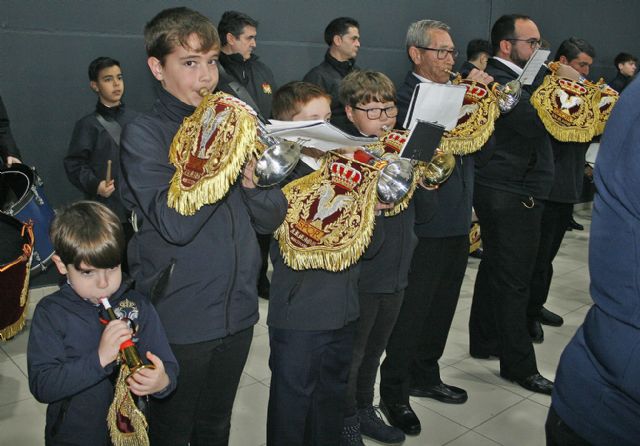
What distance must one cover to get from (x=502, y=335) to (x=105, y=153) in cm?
238

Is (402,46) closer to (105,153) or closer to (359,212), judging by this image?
(105,153)

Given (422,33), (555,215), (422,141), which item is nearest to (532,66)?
(422,33)

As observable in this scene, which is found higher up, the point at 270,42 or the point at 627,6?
the point at 627,6

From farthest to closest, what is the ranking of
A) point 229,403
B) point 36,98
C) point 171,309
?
1. point 36,98
2. point 229,403
3. point 171,309

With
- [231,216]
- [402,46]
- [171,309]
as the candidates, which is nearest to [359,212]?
[231,216]

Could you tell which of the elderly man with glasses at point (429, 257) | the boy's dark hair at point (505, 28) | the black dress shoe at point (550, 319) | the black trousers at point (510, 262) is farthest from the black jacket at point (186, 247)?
→ the black dress shoe at point (550, 319)

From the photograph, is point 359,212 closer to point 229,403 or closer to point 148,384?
point 229,403

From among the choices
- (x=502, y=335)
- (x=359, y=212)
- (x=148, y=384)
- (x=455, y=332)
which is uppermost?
(x=359, y=212)

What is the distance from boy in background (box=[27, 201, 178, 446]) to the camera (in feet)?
5.42

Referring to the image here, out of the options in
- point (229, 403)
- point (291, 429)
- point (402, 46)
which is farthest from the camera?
point (402, 46)

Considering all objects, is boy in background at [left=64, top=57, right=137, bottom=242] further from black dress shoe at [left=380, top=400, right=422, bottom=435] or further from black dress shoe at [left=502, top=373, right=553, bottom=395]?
black dress shoe at [left=502, top=373, right=553, bottom=395]

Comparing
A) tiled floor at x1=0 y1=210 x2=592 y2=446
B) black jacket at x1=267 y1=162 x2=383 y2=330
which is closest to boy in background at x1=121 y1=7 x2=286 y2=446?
black jacket at x1=267 y1=162 x2=383 y2=330

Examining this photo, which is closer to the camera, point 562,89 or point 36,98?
point 562,89

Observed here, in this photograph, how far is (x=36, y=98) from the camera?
4.44 metres
